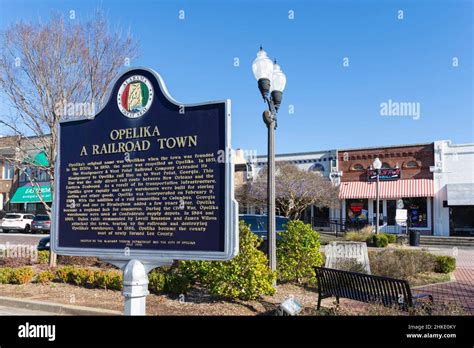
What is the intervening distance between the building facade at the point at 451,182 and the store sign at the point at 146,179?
1045 inches

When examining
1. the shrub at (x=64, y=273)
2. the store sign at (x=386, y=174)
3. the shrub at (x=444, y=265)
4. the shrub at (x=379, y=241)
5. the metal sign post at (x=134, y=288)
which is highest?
the store sign at (x=386, y=174)

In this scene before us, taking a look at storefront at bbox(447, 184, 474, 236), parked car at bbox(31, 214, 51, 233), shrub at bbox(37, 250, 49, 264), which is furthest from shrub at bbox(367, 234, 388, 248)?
parked car at bbox(31, 214, 51, 233)

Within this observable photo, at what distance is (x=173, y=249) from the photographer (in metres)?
4.15

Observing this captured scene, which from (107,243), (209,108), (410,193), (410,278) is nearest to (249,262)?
(107,243)

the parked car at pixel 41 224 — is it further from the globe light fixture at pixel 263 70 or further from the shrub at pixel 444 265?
the globe light fixture at pixel 263 70

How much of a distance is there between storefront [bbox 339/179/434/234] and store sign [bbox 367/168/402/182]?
0.29 meters

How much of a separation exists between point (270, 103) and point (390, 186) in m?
22.9

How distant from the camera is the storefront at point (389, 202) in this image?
Answer: 2841 cm

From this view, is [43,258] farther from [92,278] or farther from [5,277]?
[92,278]

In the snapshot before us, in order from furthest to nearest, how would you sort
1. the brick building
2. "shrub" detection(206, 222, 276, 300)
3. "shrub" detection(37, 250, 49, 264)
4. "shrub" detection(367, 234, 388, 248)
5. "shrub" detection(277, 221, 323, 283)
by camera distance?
the brick building
"shrub" detection(367, 234, 388, 248)
"shrub" detection(37, 250, 49, 264)
"shrub" detection(277, 221, 323, 283)
"shrub" detection(206, 222, 276, 300)

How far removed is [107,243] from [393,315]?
11.9ft

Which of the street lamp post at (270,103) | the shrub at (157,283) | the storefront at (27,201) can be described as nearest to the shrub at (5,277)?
the shrub at (157,283)

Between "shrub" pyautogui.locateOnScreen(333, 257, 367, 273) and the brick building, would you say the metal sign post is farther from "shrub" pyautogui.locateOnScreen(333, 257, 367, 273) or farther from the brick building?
the brick building

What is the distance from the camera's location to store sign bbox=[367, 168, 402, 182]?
29.5m
